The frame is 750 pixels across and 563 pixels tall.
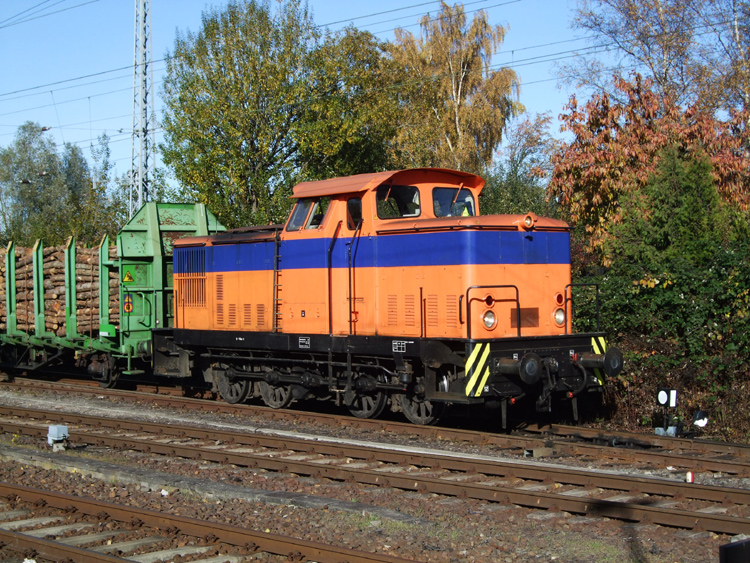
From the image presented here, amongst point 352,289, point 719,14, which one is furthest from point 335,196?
point 719,14

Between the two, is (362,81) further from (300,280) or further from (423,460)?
(423,460)

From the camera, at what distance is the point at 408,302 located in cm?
1032

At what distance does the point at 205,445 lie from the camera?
9.69 metres

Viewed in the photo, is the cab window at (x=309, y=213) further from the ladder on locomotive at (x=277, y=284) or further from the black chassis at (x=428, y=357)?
the black chassis at (x=428, y=357)

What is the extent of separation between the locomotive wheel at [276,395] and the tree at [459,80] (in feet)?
85.8

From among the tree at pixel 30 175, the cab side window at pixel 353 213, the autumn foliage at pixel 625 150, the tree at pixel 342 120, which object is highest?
the tree at pixel 30 175

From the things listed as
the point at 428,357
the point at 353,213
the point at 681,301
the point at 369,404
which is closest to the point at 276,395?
the point at 369,404

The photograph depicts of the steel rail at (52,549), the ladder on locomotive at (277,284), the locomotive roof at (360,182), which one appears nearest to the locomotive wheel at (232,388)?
the ladder on locomotive at (277,284)

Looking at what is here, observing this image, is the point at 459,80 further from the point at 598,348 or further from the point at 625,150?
the point at 598,348

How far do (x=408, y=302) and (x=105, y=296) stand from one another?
25.2 ft

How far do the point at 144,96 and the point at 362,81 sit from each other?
7.67 m

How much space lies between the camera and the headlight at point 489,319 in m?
9.69

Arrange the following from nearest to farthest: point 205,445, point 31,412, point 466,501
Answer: point 466,501, point 205,445, point 31,412

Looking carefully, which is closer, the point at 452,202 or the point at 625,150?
the point at 452,202
